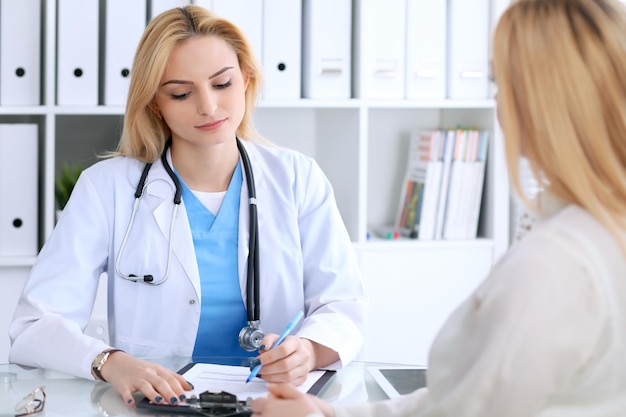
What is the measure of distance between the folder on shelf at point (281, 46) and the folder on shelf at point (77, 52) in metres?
0.49

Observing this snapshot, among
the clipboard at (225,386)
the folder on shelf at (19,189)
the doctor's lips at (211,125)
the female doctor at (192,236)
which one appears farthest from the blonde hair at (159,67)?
the folder on shelf at (19,189)

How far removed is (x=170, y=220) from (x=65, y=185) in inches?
35.7

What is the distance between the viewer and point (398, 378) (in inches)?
60.7

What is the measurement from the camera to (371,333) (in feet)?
Answer: 8.98

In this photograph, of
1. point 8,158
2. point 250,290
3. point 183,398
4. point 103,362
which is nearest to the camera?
point 183,398

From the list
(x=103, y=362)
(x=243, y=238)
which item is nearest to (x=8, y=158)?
(x=243, y=238)

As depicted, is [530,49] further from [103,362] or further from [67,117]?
[67,117]

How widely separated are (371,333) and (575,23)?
1.87 meters

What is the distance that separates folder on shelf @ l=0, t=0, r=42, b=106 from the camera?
247 centimetres

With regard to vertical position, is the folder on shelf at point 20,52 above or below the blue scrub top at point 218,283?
above

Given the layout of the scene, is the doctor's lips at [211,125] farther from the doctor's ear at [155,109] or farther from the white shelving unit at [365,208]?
the white shelving unit at [365,208]

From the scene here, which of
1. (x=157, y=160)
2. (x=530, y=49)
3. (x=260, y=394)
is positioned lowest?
(x=260, y=394)

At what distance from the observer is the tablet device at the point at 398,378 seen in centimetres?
146

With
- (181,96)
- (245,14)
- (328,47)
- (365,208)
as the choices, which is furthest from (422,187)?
(181,96)
